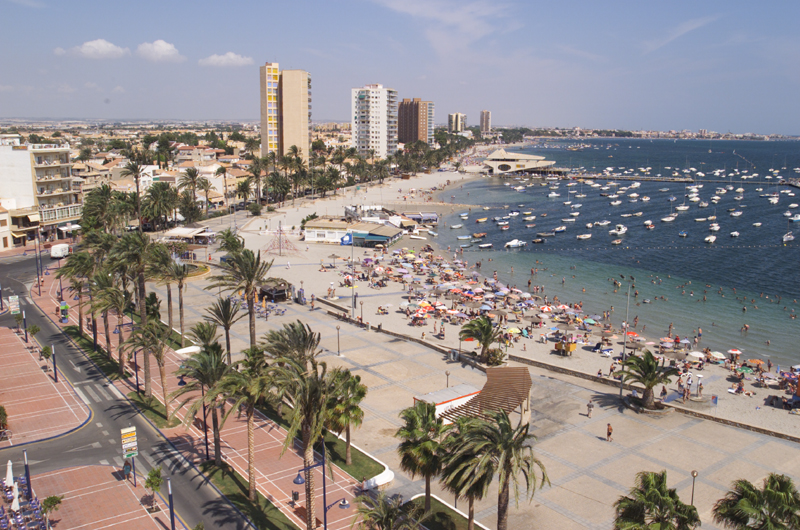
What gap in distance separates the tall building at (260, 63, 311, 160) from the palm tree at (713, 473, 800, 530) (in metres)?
134

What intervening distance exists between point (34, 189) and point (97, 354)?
4415 cm

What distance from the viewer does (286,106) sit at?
14025cm

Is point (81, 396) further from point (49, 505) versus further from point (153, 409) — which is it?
point (49, 505)

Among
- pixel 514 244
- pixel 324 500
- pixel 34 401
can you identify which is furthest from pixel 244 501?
pixel 514 244

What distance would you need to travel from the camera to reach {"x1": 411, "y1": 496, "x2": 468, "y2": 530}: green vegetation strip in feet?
67.1

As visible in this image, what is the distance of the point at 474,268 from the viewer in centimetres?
6906

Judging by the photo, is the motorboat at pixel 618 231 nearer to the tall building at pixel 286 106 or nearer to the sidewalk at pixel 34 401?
the tall building at pixel 286 106

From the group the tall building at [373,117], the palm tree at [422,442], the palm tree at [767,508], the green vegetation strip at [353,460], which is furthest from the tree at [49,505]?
the tall building at [373,117]

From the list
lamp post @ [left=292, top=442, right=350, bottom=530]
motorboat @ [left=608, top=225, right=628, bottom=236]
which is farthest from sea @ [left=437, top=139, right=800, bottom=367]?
lamp post @ [left=292, top=442, right=350, bottom=530]

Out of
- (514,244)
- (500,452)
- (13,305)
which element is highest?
(500,452)

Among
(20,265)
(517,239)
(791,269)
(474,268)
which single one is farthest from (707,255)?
(20,265)

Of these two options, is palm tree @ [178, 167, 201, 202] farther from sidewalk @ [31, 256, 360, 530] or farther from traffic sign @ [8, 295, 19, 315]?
sidewalk @ [31, 256, 360, 530]

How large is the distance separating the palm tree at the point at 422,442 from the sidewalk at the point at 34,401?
18.2m

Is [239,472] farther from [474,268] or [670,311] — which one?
[474,268]
